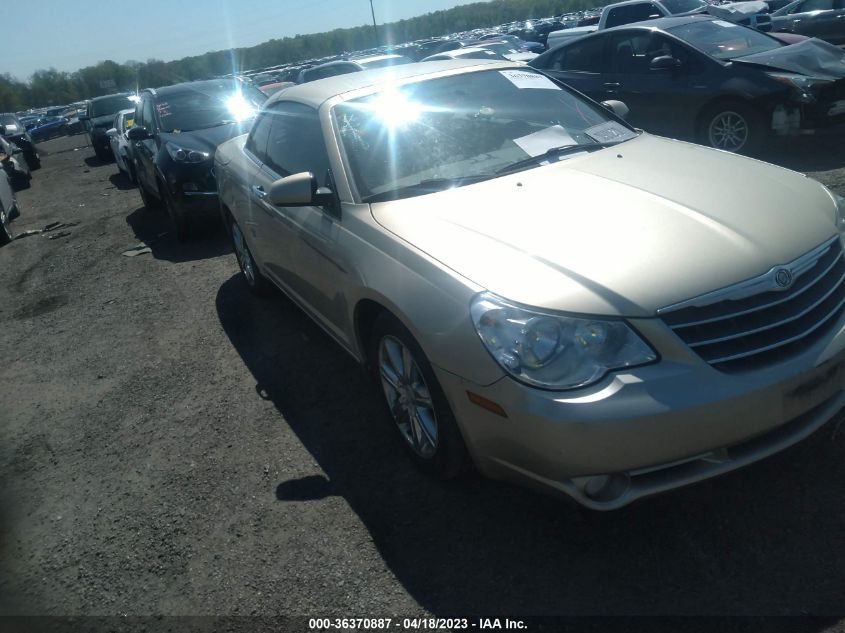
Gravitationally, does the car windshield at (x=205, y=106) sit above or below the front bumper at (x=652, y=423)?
above

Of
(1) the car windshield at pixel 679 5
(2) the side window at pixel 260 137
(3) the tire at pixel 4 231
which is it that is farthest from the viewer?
(1) the car windshield at pixel 679 5

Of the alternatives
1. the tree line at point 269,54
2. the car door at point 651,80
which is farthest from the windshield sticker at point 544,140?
the tree line at point 269,54

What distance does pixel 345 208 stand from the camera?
11.6 ft

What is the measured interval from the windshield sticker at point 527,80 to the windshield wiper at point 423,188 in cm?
118

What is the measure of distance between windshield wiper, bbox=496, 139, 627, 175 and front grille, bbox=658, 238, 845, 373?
4.72 ft

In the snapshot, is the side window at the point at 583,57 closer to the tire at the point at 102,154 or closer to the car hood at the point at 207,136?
the car hood at the point at 207,136

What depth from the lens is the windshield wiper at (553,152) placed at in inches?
143

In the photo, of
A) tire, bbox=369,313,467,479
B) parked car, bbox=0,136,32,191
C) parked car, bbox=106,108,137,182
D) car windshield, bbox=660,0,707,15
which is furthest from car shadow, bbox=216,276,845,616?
parked car, bbox=0,136,32,191

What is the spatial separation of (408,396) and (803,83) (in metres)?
6.23

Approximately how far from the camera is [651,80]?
27.8 ft

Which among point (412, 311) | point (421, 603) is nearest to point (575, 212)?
point (412, 311)

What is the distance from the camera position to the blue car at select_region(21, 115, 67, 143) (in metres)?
42.5

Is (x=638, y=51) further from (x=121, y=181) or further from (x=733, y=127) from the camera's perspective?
(x=121, y=181)

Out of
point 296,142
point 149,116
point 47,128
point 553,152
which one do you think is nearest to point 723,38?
point 553,152
